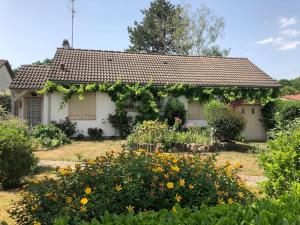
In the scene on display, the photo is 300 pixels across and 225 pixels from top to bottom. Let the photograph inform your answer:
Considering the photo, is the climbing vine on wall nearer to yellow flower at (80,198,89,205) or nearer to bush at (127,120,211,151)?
bush at (127,120,211,151)

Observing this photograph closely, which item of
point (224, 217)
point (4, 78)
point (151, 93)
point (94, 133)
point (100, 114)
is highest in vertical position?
point (4, 78)

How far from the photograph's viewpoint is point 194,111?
2223 cm

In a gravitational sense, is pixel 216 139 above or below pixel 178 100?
below

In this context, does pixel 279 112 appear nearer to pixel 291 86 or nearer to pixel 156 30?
pixel 291 86

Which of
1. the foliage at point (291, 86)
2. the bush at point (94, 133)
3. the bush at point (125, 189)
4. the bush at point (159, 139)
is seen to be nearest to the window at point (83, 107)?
the bush at point (94, 133)

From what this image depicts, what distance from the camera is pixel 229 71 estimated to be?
83.0ft

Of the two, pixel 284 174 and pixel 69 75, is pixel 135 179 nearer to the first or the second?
pixel 284 174

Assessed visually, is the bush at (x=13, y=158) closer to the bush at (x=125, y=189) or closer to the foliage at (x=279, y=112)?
the bush at (x=125, y=189)

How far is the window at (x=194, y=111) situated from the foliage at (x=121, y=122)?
4.15m

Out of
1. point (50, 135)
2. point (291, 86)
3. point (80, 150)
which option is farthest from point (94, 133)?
point (291, 86)

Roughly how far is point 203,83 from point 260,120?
183 inches

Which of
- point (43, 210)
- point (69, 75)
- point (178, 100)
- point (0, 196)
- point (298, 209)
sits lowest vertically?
point (0, 196)

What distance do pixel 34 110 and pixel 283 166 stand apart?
18.5 metres

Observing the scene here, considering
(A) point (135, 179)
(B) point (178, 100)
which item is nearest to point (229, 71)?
(B) point (178, 100)
